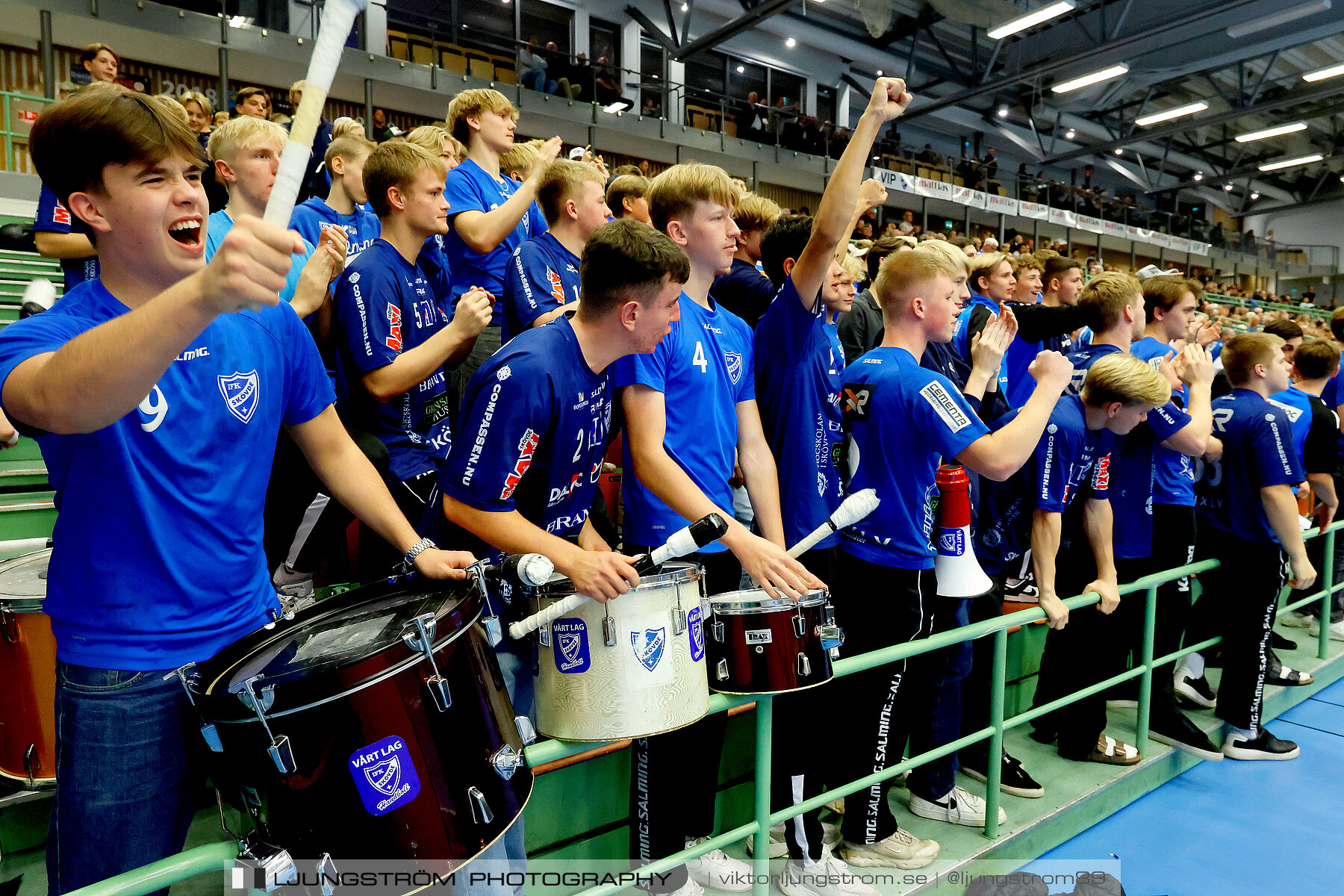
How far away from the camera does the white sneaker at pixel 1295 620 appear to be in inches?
230

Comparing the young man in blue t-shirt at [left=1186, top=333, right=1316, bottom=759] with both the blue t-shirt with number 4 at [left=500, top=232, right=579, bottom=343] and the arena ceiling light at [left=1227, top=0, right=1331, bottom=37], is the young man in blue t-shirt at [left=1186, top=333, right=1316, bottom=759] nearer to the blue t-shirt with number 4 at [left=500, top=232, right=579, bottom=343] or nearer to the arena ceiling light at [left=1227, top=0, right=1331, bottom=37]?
the blue t-shirt with number 4 at [left=500, top=232, right=579, bottom=343]

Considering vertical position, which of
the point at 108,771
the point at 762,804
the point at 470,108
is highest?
the point at 470,108

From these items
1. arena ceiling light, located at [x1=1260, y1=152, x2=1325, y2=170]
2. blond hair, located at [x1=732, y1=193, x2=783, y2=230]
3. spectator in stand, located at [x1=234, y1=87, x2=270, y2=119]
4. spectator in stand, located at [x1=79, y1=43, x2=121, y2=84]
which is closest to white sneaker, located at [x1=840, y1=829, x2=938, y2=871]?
blond hair, located at [x1=732, y1=193, x2=783, y2=230]

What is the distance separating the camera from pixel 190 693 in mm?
1318

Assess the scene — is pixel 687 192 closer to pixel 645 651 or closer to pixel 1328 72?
pixel 645 651

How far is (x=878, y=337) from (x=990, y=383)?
27.1 inches

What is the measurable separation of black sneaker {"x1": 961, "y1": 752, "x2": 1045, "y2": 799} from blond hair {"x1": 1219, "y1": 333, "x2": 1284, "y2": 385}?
223 cm

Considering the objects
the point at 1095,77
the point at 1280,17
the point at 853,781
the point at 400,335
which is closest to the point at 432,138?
the point at 400,335

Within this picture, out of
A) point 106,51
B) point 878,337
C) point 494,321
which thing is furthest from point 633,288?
point 106,51

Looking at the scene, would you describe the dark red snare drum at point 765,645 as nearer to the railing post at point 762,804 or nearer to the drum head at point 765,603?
the drum head at point 765,603

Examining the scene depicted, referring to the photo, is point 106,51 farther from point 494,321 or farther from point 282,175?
point 282,175

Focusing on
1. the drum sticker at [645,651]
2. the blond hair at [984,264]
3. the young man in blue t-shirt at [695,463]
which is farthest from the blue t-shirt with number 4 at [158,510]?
the blond hair at [984,264]

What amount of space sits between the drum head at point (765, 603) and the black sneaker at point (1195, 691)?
3.44 m

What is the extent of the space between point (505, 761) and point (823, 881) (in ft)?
5.16
